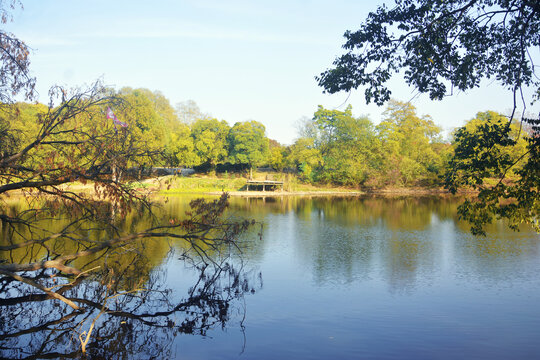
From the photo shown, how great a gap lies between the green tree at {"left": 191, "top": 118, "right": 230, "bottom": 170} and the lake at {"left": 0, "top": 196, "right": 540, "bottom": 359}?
2935cm

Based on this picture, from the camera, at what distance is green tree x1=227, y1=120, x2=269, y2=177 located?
→ 4400 cm

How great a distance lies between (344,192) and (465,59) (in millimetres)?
34997

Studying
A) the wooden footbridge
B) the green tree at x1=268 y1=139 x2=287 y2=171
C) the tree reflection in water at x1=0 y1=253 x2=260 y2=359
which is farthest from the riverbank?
the tree reflection in water at x1=0 y1=253 x2=260 y2=359

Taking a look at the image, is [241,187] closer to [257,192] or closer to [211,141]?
[257,192]

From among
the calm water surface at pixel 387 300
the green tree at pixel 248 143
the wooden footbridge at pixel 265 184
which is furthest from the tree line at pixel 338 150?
the calm water surface at pixel 387 300

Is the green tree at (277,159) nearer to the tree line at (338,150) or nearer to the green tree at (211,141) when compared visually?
the tree line at (338,150)

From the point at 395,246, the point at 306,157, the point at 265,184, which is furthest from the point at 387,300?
the point at 306,157

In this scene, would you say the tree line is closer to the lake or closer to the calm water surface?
the calm water surface

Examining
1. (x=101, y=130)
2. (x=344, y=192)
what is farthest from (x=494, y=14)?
(x=344, y=192)

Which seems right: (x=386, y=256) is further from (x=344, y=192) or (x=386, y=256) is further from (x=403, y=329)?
(x=344, y=192)

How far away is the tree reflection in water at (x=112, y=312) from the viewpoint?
6592mm

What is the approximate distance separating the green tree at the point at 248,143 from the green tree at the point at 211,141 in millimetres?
875

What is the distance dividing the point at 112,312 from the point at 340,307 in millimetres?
4482

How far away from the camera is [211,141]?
144 feet
